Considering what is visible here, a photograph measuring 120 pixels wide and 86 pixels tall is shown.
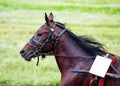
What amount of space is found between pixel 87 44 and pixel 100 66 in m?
0.48

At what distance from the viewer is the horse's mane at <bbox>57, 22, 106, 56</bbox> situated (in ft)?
25.8

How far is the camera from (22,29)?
61.8 ft

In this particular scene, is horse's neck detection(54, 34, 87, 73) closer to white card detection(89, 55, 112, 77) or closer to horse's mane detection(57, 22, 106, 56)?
horse's mane detection(57, 22, 106, 56)

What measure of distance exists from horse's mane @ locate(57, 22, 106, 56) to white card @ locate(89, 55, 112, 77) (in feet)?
0.78

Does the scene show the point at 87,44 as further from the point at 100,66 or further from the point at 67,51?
the point at 100,66

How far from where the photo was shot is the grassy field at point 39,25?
1271cm

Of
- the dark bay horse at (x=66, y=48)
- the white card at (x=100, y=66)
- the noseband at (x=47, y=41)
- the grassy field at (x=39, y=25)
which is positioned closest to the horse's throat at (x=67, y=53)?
the dark bay horse at (x=66, y=48)

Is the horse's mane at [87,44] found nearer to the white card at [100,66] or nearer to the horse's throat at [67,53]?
the horse's throat at [67,53]

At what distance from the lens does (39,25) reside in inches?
763

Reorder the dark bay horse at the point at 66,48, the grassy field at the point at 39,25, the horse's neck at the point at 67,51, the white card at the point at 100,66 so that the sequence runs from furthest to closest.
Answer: the grassy field at the point at 39,25 → the horse's neck at the point at 67,51 → the dark bay horse at the point at 66,48 → the white card at the point at 100,66

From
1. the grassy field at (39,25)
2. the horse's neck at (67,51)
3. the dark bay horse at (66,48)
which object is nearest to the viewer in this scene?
the dark bay horse at (66,48)

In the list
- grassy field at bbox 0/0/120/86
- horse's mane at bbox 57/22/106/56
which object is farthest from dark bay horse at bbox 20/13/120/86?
grassy field at bbox 0/0/120/86

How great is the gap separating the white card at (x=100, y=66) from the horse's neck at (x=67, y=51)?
332mm

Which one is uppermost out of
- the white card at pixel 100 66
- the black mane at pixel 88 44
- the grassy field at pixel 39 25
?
the black mane at pixel 88 44
